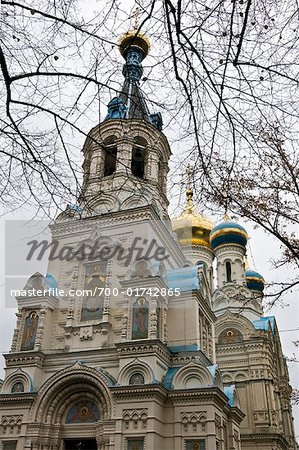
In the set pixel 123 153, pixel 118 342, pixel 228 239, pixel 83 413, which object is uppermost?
pixel 228 239

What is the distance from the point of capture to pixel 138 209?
48.3ft

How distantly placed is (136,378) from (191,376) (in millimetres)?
1390

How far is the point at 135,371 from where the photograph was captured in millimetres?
11789

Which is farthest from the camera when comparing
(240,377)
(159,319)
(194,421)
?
(240,377)

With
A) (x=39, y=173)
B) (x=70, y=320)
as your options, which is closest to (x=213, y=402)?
(x=70, y=320)

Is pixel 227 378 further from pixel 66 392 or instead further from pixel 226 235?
pixel 66 392

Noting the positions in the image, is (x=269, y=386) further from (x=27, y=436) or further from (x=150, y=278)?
(x=27, y=436)

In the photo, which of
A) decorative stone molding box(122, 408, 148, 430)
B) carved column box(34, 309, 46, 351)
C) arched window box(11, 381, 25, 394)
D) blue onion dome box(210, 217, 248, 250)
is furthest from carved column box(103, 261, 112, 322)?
blue onion dome box(210, 217, 248, 250)

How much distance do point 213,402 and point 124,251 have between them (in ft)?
16.7

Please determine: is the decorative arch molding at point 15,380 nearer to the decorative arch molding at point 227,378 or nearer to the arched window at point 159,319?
the arched window at point 159,319

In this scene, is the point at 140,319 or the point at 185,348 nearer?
the point at 140,319

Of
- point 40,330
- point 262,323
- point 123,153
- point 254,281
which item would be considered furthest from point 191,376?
point 254,281

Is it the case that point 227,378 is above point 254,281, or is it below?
below

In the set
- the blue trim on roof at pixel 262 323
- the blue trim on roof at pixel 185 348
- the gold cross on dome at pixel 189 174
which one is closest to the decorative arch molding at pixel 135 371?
the blue trim on roof at pixel 185 348
